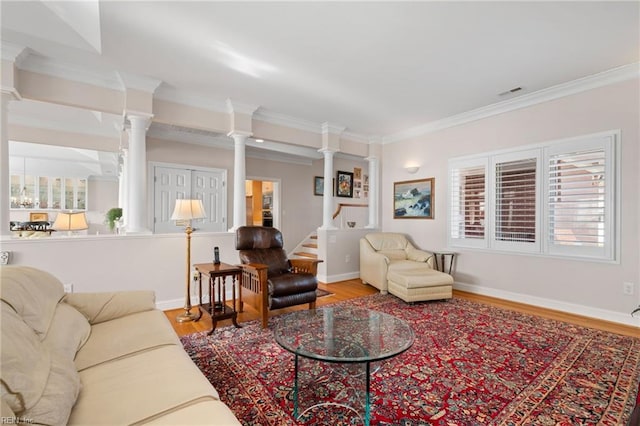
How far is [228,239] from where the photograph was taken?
4.14 m

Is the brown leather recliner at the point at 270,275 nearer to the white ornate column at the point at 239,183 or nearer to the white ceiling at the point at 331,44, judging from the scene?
the white ornate column at the point at 239,183

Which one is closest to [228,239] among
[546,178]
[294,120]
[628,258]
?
[294,120]

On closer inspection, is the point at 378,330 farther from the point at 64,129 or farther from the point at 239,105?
the point at 64,129

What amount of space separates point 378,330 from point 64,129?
21.0 feet

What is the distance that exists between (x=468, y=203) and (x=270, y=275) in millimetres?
3250

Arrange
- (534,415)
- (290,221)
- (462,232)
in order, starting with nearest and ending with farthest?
(534,415) < (462,232) < (290,221)

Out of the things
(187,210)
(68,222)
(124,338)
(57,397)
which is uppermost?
(187,210)

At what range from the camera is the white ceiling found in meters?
2.35

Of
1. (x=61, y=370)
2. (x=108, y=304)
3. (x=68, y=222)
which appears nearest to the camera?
(x=61, y=370)

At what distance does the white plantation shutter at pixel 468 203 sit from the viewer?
14.6ft

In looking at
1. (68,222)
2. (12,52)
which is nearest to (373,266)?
(68,222)

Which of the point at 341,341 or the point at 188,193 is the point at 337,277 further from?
the point at 341,341

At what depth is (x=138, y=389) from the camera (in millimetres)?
1216

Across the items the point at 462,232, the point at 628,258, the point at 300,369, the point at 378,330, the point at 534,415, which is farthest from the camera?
the point at 462,232
